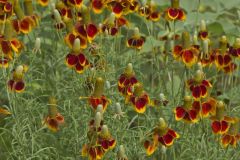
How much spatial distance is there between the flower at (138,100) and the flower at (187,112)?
0.51ft

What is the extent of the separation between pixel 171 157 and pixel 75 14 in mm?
944

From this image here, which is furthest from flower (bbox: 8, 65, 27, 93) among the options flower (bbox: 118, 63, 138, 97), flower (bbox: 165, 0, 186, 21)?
flower (bbox: 165, 0, 186, 21)

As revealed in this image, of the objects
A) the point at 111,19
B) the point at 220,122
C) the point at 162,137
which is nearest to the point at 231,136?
the point at 220,122

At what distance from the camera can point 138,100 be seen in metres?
2.90

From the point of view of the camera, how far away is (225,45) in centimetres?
326

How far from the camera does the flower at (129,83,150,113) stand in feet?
9.48

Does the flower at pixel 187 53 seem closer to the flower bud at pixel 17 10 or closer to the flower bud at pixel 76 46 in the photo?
the flower bud at pixel 76 46

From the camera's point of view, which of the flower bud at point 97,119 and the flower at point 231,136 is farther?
the flower at point 231,136

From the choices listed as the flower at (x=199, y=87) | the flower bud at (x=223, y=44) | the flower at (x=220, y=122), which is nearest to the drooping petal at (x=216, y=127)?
the flower at (x=220, y=122)

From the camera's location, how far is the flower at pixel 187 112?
283cm

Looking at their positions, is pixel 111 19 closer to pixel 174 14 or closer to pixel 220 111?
pixel 174 14

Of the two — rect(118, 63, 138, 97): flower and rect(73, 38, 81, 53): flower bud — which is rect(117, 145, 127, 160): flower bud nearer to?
rect(118, 63, 138, 97): flower

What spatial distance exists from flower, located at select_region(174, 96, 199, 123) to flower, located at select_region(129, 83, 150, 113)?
0.15 m

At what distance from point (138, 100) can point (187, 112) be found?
234mm
